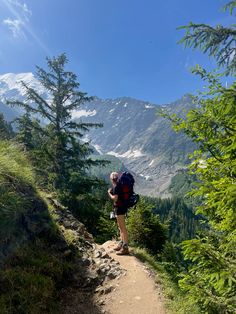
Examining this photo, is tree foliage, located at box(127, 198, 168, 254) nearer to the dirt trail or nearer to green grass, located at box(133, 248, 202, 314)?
green grass, located at box(133, 248, 202, 314)

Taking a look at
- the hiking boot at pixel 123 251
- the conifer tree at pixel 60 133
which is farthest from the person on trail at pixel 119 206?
the conifer tree at pixel 60 133

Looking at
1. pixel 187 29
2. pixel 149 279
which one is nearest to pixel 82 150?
pixel 187 29

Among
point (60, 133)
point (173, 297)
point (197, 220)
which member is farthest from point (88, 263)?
point (60, 133)

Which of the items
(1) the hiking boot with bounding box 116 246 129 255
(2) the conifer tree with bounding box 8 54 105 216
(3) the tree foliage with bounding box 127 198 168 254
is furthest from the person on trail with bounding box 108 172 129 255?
(2) the conifer tree with bounding box 8 54 105 216

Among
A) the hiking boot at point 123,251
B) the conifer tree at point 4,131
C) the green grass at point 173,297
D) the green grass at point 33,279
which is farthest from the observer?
the conifer tree at point 4,131

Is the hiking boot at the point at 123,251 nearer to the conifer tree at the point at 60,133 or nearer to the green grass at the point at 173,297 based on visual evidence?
the green grass at the point at 173,297

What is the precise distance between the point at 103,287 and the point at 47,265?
152cm

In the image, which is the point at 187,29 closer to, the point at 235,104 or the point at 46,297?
the point at 235,104

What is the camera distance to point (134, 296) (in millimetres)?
7738

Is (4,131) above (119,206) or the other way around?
above

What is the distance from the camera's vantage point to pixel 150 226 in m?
15.3

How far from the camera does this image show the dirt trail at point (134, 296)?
23.9 ft

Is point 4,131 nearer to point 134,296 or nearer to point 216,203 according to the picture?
point 134,296

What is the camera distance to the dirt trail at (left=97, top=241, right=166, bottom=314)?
7277 mm
